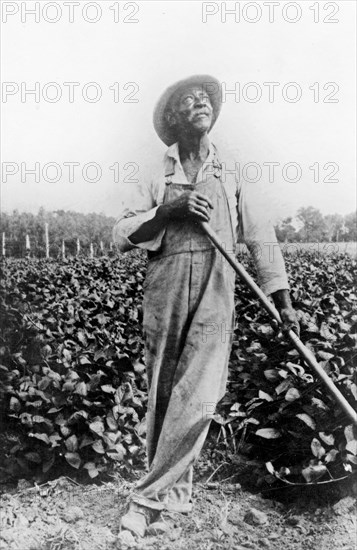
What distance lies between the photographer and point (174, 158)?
8.49 ft

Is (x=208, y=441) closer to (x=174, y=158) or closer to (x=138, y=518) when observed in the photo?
(x=138, y=518)

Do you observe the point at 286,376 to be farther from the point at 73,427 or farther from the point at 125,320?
the point at 125,320

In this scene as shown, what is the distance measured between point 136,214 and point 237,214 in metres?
0.48

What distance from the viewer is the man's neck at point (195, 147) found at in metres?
2.58

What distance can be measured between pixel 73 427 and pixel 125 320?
1661mm

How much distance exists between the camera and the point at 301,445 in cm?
285

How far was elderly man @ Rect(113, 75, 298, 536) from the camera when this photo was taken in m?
2.45

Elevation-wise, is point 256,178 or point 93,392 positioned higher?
point 256,178

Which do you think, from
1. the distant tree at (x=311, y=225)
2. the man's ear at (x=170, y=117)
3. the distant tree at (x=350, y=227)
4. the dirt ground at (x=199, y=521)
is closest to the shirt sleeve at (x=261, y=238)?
the man's ear at (x=170, y=117)

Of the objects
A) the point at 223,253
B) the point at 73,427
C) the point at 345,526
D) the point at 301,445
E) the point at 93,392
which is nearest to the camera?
the point at 223,253

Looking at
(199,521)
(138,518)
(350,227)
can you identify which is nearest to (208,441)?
(199,521)

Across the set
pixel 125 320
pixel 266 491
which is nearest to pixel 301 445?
pixel 266 491

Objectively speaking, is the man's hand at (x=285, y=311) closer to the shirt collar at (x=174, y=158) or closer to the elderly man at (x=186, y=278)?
the elderly man at (x=186, y=278)

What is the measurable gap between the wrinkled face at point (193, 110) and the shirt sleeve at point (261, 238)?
1.12 ft
